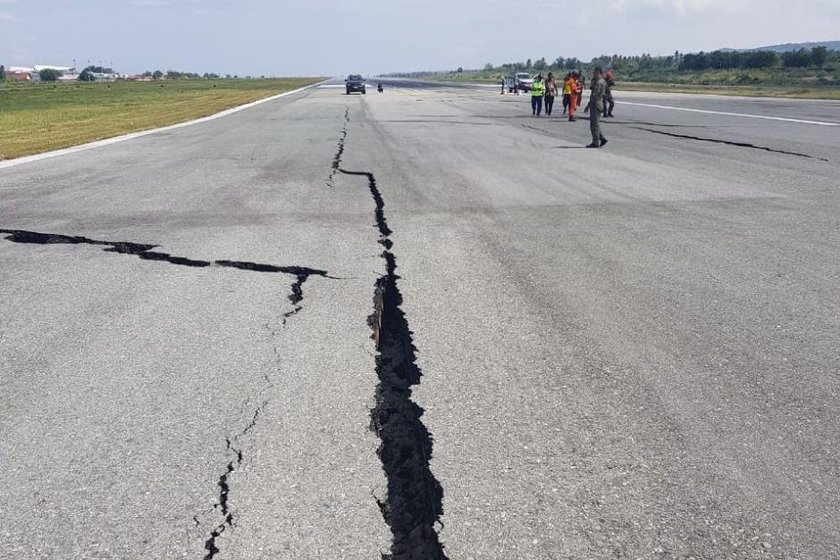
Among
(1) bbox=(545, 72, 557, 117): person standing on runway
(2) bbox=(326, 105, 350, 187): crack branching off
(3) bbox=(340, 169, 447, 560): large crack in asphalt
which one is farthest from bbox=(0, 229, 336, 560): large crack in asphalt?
(1) bbox=(545, 72, 557, 117): person standing on runway

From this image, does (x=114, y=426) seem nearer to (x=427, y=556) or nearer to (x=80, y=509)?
(x=80, y=509)

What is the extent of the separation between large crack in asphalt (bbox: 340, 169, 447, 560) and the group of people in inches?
471

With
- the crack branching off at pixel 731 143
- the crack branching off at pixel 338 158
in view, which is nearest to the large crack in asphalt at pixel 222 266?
the crack branching off at pixel 338 158

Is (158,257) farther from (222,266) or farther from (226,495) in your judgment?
(226,495)

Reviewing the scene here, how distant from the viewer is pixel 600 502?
271cm

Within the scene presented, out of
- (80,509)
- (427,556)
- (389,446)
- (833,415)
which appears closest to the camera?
(427,556)

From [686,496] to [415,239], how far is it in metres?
4.66

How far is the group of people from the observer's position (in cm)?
1554

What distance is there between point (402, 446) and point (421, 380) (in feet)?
2.28

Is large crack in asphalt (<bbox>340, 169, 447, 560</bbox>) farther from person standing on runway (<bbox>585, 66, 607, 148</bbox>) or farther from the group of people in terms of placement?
the group of people

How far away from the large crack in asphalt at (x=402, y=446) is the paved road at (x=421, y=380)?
15mm

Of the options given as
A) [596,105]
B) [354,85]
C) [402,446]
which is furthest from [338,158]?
[354,85]

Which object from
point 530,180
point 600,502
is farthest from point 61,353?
point 530,180

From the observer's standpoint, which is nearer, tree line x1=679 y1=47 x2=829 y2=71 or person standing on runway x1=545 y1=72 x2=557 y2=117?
person standing on runway x1=545 y1=72 x2=557 y2=117
